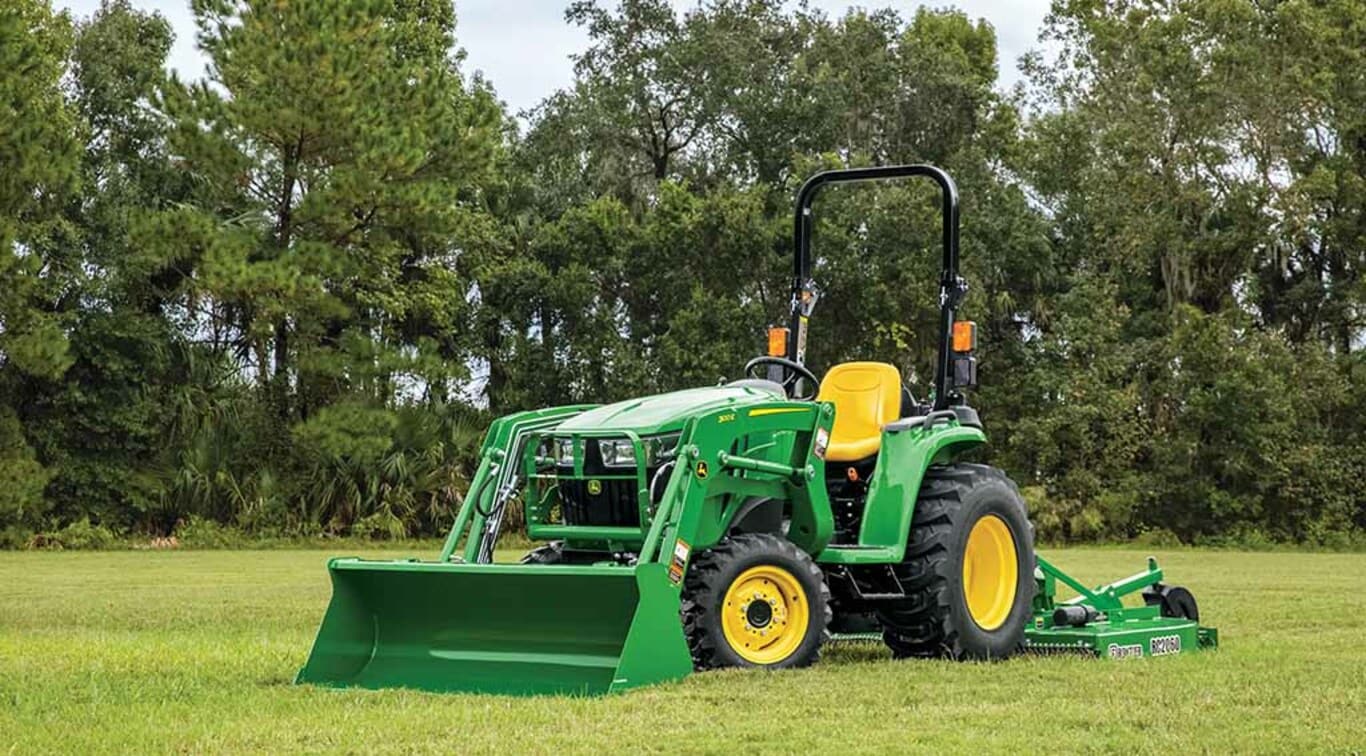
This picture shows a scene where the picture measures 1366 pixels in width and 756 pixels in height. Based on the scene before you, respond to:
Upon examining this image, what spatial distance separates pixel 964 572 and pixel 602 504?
2.12 metres

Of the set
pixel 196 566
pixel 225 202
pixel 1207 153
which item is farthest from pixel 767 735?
pixel 1207 153

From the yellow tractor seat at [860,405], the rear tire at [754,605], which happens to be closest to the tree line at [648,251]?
the yellow tractor seat at [860,405]

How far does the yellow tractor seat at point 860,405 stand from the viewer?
944cm

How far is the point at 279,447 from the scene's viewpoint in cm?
3066

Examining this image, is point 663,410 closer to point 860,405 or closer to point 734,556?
point 734,556

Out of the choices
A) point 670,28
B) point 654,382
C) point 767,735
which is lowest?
point 767,735

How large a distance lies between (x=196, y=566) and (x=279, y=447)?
8.69 meters

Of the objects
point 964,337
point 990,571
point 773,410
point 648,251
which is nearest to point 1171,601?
point 990,571

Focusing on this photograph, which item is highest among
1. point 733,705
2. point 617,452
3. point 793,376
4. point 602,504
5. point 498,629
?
point 793,376

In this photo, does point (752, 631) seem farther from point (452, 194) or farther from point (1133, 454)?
point (1133, 454)

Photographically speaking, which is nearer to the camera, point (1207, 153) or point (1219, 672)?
point (1219, 672)

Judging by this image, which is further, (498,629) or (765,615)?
(765,615)

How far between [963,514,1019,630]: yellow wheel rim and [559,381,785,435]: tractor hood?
144 cm

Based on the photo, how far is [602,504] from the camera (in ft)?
28.3
